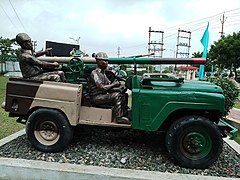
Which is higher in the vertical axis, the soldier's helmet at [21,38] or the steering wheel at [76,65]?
the soldier's helmet at [21,38]

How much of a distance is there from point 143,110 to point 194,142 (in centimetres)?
→ 71

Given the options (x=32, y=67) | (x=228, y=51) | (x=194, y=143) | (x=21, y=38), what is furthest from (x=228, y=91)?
(x=228, y=51)

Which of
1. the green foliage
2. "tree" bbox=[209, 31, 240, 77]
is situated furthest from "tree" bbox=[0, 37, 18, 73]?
the green foliage

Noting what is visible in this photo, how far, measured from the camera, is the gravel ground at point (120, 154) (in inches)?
152

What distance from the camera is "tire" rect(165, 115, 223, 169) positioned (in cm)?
377

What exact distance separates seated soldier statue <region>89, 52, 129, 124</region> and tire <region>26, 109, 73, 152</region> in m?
0.51

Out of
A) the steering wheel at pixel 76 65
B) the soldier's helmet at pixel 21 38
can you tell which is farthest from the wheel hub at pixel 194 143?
the soldier's helmet at pixel 21 38

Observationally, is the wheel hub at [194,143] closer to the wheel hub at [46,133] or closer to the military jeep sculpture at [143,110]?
the military jeep sculpture at [143,110]

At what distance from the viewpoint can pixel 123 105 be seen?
423 centimetres

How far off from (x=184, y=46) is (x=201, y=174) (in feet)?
203

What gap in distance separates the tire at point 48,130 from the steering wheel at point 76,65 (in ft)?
1.98

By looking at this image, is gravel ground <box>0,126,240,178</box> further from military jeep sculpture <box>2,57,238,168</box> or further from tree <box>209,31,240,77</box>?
tree <box>209,31,240,77</box>

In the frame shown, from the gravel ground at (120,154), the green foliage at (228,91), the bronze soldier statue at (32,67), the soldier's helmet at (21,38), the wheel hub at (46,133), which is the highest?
the soldier's helmet at (21,38)

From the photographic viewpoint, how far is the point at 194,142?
3826mm
